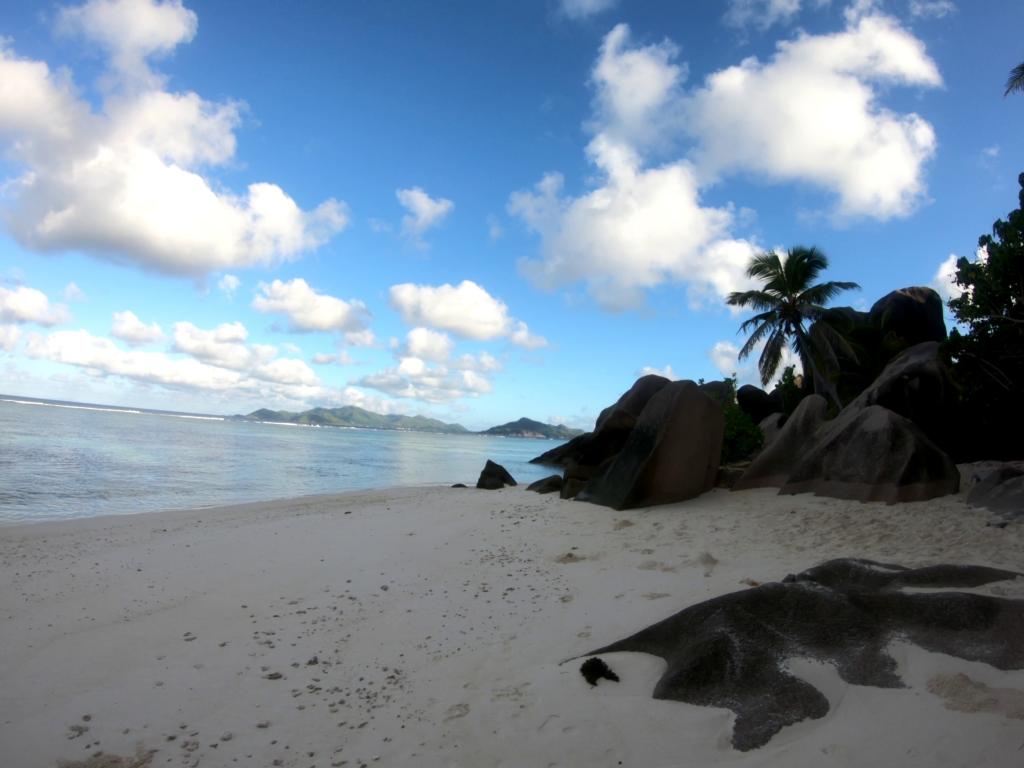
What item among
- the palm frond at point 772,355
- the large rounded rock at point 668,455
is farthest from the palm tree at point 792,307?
the large rounded rock at point 668,455

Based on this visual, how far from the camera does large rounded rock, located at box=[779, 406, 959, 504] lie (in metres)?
11.3

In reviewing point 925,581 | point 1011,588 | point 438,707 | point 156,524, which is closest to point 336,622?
point 438,707

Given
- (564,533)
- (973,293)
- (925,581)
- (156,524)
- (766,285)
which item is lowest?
(156,524)

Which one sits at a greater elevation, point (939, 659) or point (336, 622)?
point (939, 659)

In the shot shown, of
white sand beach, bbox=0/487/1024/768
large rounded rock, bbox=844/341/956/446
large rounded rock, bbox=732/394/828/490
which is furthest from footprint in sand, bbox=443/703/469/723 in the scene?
large rounded rock, bbox=844/341/956/446

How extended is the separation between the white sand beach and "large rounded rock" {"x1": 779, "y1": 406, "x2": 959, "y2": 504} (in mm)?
798

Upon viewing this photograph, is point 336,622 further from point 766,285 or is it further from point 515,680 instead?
point 766,285

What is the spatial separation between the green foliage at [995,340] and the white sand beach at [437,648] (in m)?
6.67

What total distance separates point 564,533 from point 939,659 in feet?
23.5

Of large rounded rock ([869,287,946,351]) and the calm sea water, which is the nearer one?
the calm sea water

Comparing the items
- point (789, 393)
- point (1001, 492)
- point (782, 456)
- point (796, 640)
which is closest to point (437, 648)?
point (796, 640)

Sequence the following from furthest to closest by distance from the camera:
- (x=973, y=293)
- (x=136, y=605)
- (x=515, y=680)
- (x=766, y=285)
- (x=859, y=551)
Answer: (x=766, y=285)
(x=973, y=293)
(x=859, y=551)
(x=136, y=605)
(x=515, y=680)

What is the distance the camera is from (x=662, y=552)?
893 cm

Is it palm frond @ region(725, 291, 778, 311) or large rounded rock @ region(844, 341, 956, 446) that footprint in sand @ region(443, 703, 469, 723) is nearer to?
large rounded rock @ region(844, 341, 956, 446)
